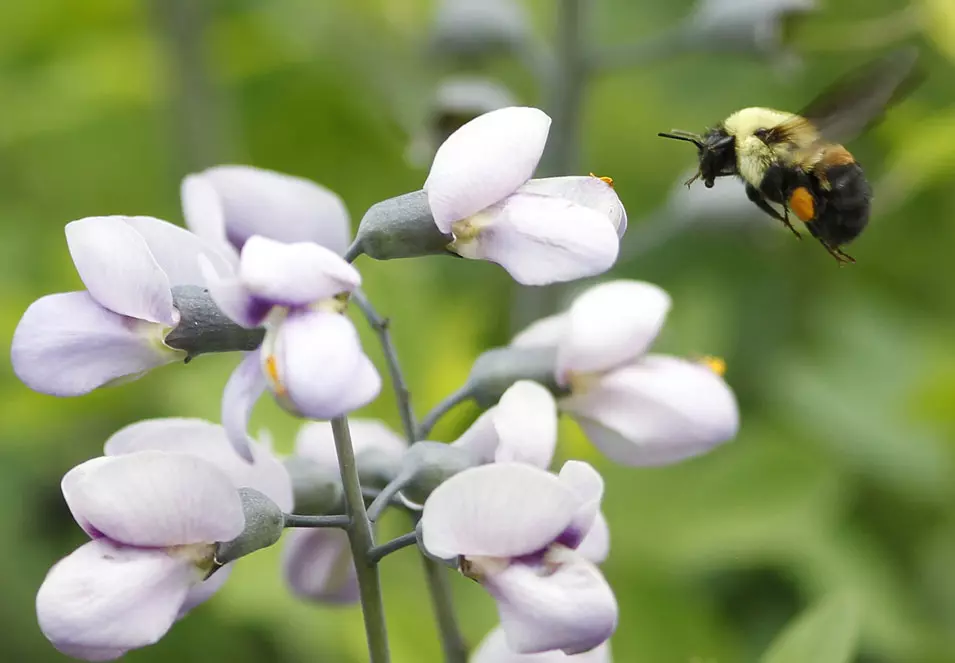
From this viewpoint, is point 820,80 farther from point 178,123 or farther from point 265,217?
point 265,217

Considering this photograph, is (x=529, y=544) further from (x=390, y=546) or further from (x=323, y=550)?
(x=323, y=550)

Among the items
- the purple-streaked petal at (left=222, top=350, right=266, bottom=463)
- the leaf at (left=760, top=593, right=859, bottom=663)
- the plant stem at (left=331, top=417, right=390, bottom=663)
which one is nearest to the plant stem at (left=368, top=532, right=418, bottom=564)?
the plant stem at (left=331, top=417, right=390, bottom=663)

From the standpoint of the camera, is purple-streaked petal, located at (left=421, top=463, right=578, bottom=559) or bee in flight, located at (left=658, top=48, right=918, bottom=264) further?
bee in flight, located at (left=658, top=48, right=918, bottom=264)

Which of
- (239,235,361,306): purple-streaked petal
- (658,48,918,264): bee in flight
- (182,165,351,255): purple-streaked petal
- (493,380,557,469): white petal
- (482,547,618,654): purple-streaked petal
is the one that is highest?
(239,235,361,306): purple-streaked petal

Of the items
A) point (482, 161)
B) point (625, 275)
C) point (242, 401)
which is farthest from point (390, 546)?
point (625, 275)

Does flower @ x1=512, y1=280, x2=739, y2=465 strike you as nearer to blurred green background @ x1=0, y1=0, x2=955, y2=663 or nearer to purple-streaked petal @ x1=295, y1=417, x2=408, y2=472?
purple-streaked petal @ x1=295, y1=417, x2=408, y2=472
